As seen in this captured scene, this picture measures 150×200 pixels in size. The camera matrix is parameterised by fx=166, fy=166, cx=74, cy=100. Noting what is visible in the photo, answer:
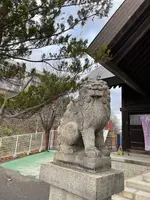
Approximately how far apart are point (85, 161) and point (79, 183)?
20 cm

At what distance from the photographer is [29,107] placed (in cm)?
291

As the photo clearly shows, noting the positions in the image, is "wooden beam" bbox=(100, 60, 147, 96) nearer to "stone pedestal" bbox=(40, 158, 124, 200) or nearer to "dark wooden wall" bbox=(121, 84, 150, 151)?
"dark wooden wall" bbox=(121, 84, 150, 151)

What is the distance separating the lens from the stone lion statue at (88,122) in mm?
1704

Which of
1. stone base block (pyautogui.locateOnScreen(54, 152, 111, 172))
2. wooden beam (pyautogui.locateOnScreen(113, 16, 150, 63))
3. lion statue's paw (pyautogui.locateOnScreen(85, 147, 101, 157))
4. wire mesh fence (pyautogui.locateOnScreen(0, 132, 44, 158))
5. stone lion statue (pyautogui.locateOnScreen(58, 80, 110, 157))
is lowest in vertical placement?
wire mesh fence (pyautogui.locateOnScreen(0, 132, 44, 158))

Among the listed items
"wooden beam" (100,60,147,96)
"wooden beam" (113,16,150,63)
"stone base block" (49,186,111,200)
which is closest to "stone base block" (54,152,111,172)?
"stone base block" (49,186,111,200)

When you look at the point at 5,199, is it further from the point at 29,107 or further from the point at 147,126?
the point at 147,126

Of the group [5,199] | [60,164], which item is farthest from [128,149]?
[60,164]

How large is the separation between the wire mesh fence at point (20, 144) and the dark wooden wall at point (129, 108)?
501cm

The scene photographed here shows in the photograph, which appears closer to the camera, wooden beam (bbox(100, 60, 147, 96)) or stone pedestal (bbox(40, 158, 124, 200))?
stone pedestal (bbox(40, 158, 124, 200))

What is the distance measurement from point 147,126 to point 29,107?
4.16m

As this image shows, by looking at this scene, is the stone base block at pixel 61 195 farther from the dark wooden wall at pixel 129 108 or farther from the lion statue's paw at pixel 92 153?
the dark wooden wall at pixel 129 108

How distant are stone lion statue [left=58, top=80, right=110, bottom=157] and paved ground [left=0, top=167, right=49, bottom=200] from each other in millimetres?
2514

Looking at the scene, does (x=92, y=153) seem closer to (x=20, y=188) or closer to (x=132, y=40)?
(x=132, y=40)

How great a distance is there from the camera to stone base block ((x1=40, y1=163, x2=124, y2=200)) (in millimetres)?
1466
